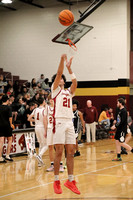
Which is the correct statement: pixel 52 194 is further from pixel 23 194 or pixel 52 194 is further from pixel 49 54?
pixel 49 54

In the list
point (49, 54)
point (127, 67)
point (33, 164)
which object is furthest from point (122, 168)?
point (49, 54)

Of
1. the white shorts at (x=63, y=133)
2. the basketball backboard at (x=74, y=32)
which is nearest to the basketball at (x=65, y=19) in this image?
the white shorts at (x=63, y=133)

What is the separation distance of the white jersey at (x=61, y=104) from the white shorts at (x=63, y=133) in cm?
10

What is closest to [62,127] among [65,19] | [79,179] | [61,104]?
[61,104]

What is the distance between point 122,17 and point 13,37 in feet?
25.1

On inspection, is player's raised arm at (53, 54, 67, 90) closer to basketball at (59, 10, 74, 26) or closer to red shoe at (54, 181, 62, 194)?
red shoe at (54, 181, 62, 194)

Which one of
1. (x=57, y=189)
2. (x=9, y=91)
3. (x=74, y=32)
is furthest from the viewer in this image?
(x=74, y=32)

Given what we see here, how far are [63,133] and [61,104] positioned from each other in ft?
1.56

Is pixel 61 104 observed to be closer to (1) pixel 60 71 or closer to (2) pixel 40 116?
(1) pixel 60 71

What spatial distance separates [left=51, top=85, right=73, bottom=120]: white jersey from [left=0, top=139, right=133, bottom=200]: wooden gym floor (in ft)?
5.07

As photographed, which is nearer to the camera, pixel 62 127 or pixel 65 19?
pixel 62 127

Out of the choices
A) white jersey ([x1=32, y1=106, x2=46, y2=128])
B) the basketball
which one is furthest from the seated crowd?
the basketball

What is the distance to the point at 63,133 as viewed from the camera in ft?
19.3

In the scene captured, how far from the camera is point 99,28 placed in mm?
21484
